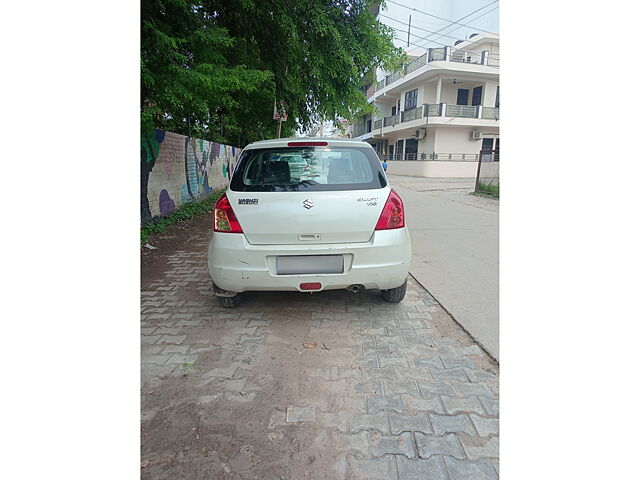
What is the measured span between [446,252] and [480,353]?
3376mm

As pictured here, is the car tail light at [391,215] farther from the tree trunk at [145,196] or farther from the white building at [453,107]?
the white building at [453,107]

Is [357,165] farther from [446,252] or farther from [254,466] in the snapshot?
[446,252]

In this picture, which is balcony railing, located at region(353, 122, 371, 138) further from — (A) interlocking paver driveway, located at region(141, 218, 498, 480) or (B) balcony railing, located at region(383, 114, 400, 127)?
(A) interlocking paver driveway, located at region(141, 218, 498, 480)

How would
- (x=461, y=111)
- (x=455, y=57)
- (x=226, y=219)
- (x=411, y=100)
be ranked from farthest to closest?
(x=411, y=100)
(x=455, y=57)
(x=461, y=111)
(x=226, y=219)

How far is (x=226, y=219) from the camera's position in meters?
3.11

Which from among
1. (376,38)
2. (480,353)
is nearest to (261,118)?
(376,38)

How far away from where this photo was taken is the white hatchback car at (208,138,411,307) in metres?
3.01

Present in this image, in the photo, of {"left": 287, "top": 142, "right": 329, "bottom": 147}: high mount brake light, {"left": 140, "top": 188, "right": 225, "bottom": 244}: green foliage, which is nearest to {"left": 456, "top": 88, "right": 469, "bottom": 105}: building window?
{"left": 140, "top": 188, "right": 225, "bottom": 244}: green foliage

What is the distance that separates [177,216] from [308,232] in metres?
6.23

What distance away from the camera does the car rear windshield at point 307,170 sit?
313cm

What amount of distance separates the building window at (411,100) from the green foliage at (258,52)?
26017mm

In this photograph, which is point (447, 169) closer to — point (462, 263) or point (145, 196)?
point (462, 263)

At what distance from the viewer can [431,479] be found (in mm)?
1724

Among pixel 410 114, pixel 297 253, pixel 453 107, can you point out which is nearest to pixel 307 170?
pixel 297 253
